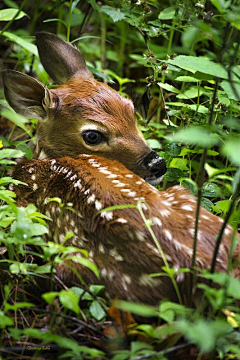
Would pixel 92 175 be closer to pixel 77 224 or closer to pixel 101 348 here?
pixel 77 224

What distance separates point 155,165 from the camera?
3514 millimetres

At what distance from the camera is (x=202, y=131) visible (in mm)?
1992

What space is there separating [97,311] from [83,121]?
154 cm

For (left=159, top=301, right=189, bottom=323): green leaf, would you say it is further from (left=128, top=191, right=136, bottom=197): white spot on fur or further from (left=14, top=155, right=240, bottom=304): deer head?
(left=128, top=191, right=136, bottom=197): white spot on fur

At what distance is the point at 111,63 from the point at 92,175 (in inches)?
157

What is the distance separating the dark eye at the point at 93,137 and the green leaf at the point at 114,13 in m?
1.17

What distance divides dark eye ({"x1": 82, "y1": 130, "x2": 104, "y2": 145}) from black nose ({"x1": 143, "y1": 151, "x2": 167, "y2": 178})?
355mm

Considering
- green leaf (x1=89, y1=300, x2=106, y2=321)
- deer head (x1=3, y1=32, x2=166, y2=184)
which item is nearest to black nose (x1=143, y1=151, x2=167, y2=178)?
deer head (x1=3, y1=32, x2=166, y2=184)

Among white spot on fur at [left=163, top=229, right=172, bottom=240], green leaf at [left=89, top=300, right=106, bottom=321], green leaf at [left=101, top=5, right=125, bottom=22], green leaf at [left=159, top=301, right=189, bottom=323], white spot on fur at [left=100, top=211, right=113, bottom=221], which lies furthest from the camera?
green leaf at [left=101, top=5, right=125, bottom=22]

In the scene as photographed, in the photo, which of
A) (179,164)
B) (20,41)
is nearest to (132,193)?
(179,164)

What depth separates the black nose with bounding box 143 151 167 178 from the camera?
3.52 meters

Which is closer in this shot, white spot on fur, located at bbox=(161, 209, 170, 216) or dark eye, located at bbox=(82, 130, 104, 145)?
white spot on fur, located at bbox=(161, 209, 170, 216)

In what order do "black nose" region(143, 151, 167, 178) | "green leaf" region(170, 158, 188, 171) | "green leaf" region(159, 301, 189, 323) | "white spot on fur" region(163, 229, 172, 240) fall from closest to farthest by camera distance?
"green leaf" region(159, 301, 189, 323) < "white spot on fur" region(163, 229, 172, 240) < "black nose" region(143, 151, 167, 178) < "green leaf" region(170, 158, 188, 171)

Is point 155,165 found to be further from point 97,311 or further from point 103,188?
point 97,311
